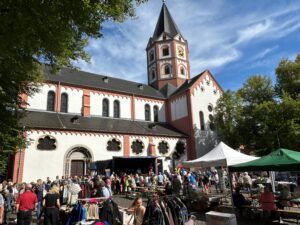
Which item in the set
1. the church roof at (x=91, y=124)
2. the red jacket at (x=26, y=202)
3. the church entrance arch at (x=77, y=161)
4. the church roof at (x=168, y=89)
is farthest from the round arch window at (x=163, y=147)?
the red jacket at (x=26, y=202)

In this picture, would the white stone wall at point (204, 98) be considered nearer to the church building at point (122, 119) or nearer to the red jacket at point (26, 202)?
the church building at point (122, 119)

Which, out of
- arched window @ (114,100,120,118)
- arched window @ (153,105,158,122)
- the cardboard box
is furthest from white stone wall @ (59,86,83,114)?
the cardboard box

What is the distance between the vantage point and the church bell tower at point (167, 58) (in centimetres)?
3803

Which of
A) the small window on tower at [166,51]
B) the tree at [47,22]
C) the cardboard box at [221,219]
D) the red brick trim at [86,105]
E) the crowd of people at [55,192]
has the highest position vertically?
the small window on tower at [166,51]

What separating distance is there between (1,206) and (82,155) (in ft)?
45.7

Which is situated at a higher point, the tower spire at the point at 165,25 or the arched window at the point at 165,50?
the tower spire at the point at 165,25

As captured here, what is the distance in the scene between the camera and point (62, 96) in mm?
26844

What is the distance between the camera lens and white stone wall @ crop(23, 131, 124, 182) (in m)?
20.2

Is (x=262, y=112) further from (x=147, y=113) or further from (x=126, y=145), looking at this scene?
(x=126, y=145)

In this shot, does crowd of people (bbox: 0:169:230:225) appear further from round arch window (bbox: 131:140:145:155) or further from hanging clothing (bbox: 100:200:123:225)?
round arch window (bbox: 131:140:145:155)

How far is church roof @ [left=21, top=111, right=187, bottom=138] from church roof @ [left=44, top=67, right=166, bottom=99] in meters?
4.02

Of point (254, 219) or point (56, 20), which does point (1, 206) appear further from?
point (254, 219)

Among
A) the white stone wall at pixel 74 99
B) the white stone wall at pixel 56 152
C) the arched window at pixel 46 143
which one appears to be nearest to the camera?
the white stone wall at pixel 56 152

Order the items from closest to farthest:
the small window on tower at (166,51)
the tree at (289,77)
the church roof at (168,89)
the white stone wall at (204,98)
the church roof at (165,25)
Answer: the tree at (289,77) → the white stone wall at (204,98) → the church roof at (168,89) → the small window on tower at (166,51) → the church roof at (165,25)
